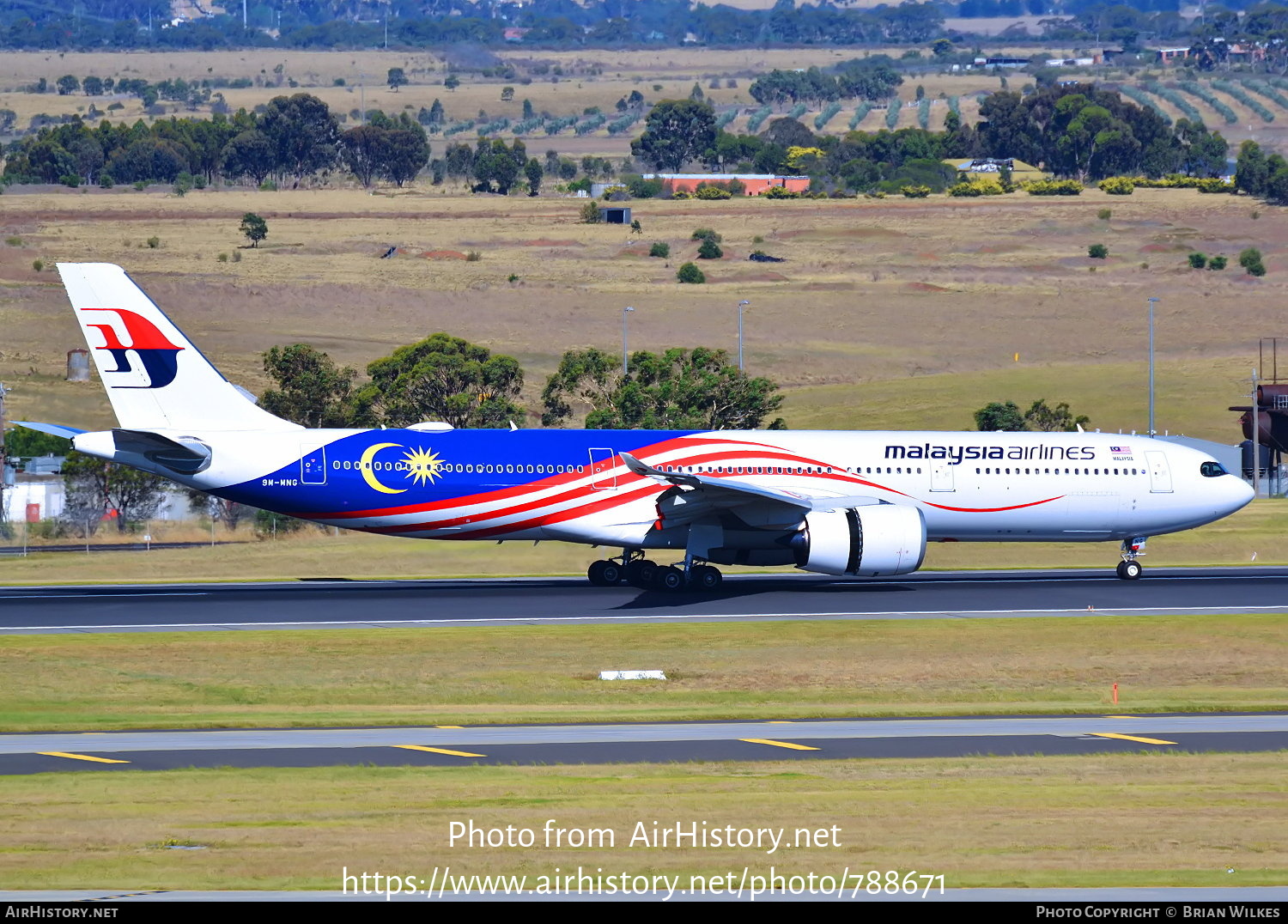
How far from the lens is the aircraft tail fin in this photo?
40375 millimetres

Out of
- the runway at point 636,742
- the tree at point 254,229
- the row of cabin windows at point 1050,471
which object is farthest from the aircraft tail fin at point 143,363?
the tree at point 254,229

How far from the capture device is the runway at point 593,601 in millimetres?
36469

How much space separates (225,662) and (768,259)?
97.8 m

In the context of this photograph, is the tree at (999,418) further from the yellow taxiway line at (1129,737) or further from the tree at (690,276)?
the yellow taxiway line at (1129,737)

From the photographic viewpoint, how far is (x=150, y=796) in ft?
68.3

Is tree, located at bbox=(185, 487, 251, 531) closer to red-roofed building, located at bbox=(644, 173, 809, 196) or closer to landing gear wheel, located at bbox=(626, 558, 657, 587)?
landing gear wheel, located at bbox=(626, 558, 657, 587)

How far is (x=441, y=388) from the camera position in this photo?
7244 cm

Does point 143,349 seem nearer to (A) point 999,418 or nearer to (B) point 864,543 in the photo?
(B) point 864,543

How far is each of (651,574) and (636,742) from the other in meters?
17.1

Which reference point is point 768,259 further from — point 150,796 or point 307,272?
point 150,796

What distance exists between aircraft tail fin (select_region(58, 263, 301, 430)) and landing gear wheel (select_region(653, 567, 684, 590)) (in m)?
10.6

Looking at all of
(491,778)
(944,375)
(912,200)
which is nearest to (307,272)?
(944,375)

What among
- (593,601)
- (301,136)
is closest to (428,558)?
(593,601)

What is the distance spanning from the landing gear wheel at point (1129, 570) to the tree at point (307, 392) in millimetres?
34639
